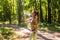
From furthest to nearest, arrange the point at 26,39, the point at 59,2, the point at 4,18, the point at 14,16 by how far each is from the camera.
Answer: the point at 14,16 < the point at 4,18 < the point at 59,2 < the point at 26,39

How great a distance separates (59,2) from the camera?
30656mm

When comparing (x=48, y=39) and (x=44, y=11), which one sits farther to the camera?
(x=44, y=11)

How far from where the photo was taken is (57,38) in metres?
13.8

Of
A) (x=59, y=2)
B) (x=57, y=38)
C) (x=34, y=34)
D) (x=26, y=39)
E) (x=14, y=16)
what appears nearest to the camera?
(x=34, y=34)

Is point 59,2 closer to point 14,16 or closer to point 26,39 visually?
point 14,16

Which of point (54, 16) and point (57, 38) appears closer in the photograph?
point (57, 38)

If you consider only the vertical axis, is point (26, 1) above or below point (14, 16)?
above

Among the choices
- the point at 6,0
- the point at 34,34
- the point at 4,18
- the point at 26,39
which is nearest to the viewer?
the point at 34,34

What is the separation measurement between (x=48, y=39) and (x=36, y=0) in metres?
19.9

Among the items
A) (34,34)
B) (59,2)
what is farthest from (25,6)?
(34,34)

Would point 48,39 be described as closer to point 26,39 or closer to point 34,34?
point 26,39

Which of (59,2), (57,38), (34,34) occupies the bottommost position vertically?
(57,38)

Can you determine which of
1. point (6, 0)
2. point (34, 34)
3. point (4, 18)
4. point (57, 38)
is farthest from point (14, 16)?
point (34, 34)

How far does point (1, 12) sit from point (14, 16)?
391 cm
